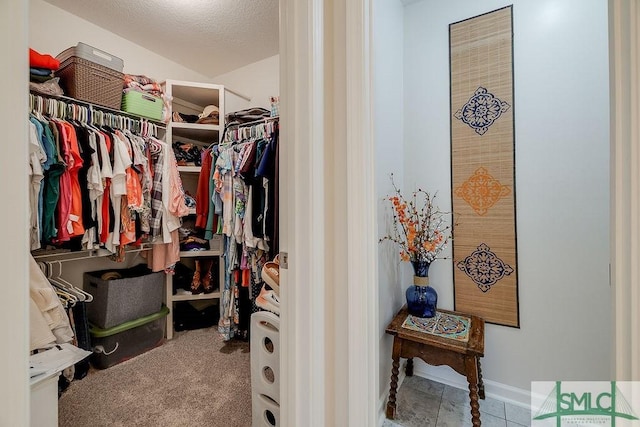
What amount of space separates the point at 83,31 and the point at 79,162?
122 centimetres

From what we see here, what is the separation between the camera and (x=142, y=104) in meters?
2.12

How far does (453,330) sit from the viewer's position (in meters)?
1.44

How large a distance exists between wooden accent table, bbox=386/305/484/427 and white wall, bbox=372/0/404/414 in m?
0.08

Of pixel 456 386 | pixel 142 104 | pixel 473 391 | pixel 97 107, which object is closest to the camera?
pixel 473 391

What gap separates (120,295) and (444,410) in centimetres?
227

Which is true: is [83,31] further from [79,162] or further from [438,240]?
[438,240]

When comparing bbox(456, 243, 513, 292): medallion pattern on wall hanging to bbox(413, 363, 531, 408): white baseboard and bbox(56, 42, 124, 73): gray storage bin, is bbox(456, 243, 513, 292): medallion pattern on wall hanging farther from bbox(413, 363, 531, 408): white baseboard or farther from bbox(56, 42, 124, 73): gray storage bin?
bbox(56, 42, 124, 73): gray storage bin

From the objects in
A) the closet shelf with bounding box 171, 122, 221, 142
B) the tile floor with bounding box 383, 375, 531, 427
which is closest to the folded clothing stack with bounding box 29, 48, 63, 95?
the closet shelf with bounding box 171, 122, 221, 142

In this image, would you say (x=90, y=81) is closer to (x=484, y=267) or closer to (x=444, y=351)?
(x=444, y=351)

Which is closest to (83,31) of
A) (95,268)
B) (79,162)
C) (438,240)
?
(79,162)

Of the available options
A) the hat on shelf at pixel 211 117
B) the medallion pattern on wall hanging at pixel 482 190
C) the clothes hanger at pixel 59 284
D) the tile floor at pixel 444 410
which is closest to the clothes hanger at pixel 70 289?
the clothes hanger at pixel 59 284

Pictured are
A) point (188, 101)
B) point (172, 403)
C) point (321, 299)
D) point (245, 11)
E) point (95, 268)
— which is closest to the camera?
point (321, 299)

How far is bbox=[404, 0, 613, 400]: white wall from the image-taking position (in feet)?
4.52

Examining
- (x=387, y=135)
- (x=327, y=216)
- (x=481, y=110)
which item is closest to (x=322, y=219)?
(x=327, y=216)
